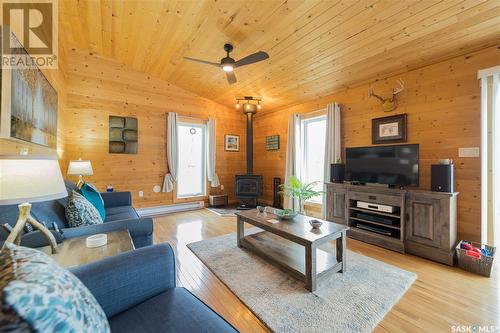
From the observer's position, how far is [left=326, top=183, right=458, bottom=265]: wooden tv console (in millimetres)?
2455

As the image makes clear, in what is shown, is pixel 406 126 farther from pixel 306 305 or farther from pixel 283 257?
pixel 306 305

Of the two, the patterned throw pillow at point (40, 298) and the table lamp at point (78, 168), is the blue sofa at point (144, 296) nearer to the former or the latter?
the patterned throw pillow at point (40, 298)

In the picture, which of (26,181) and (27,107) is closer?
(26,181)

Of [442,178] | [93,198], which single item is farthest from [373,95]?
[93,198]

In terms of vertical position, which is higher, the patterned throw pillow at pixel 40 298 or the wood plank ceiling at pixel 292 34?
the wood plank ceiling at pixel 292 34

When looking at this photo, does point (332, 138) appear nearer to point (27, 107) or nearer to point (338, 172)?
point (338, 172)

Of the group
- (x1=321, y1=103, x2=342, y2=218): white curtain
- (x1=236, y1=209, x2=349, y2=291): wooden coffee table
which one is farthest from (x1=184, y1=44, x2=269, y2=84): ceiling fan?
(x1=236, y1=209, x2=349, y2=291): wooden coffee table

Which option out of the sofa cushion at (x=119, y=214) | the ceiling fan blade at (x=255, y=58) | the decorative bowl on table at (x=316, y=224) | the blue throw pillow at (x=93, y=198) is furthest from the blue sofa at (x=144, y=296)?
the ceiling fan blade at (x=255, y=58)

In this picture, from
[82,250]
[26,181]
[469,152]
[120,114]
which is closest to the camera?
[26,181]

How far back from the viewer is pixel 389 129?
3.29 metres

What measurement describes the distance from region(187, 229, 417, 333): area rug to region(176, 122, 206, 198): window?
2.86 metres

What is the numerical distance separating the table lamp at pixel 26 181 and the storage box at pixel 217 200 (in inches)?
169

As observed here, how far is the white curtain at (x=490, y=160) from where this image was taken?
2.46 m

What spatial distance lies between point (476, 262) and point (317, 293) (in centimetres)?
180
